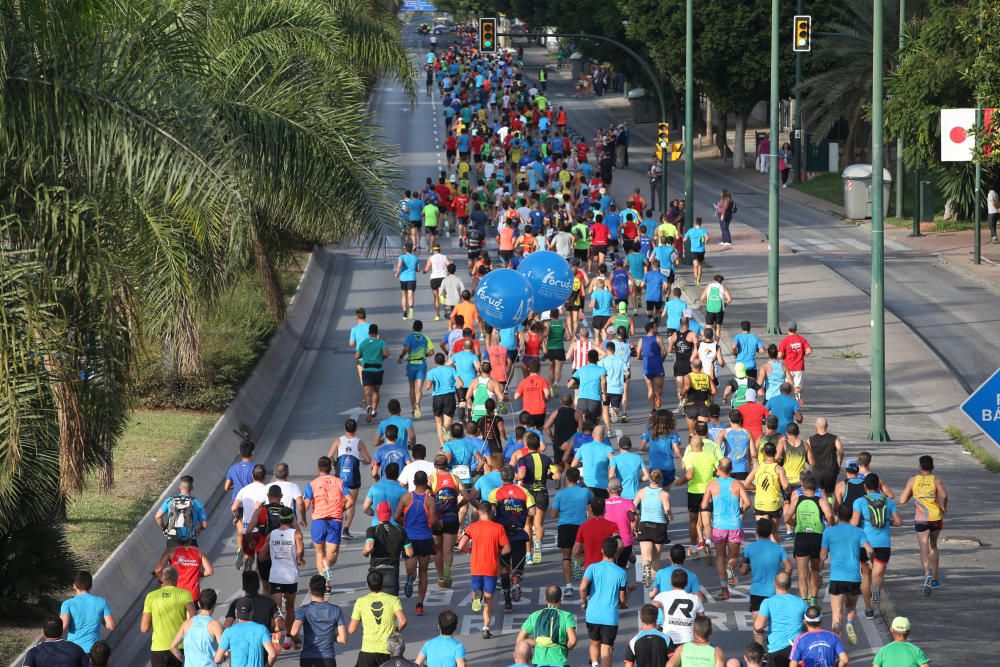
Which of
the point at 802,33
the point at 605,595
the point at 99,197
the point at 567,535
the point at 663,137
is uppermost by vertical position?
the point at 802,33

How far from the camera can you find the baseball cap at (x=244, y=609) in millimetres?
12328

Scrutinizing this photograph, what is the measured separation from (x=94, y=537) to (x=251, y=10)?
31.9 ft

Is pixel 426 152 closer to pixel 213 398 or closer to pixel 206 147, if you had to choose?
pixel 213 398

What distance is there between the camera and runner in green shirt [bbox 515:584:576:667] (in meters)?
12.2

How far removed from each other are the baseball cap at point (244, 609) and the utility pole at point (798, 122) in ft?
142

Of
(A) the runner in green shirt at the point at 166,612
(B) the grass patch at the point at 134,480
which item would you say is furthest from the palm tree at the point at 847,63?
(A) the runner in green shirt at the point at 166,612

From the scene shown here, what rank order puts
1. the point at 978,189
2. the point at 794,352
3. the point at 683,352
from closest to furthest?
the point at 683,352 → the point at 794,352 → the point at 978,189

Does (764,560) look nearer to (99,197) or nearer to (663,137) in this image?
(99,197)

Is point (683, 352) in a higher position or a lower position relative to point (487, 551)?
higher

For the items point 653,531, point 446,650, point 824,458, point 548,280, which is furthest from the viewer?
point 548,280

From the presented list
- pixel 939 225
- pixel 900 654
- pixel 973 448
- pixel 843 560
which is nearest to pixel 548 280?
pixel 973 448

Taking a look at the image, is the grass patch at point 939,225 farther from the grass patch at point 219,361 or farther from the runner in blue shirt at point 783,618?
the runner in blue shirt at point 783,618

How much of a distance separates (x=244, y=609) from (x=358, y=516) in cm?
710

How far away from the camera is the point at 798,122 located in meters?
56.4
